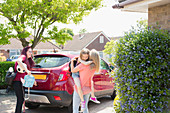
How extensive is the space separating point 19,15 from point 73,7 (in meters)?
2.89

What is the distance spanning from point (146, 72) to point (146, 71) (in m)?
0.04

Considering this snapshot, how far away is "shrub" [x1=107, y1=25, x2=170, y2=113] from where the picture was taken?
4203 millimetres

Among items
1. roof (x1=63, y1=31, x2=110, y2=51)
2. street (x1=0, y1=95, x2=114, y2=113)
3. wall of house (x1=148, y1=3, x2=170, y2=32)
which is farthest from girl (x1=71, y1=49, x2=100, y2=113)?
roof (x1=63, y1=31, x2=110, y2=51)

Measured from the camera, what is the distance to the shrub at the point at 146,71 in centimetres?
420

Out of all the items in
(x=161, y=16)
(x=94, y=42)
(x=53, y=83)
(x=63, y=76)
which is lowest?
(x=53, y=83)

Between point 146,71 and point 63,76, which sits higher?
point 146,71

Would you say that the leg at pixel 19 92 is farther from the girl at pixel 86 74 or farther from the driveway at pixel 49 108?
the girl at pixel 86 74

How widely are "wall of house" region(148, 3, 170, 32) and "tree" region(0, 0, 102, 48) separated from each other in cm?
611

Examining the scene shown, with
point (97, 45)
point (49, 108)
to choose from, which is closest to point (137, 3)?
point (49, 108)

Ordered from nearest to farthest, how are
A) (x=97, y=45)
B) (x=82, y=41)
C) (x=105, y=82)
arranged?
1. (x=105, y=82)
2. (x=97, y=45)
3. (x=82, y=41)

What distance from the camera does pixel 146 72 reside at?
4.20 meters

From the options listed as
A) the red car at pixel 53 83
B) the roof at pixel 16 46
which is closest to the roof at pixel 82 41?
the roof at pixel 16 46

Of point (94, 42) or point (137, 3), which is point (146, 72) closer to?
point (137, 3)

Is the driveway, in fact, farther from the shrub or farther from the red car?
the shrub
